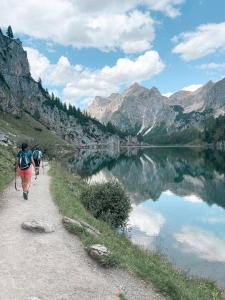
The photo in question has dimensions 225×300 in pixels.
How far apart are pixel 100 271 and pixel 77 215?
914 cm

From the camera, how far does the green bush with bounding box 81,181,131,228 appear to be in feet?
106

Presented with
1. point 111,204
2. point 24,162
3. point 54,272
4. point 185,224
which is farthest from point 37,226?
point 185,224

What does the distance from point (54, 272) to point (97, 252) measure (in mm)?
2622

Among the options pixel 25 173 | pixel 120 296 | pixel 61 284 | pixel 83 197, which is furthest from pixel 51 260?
pixel 83 197

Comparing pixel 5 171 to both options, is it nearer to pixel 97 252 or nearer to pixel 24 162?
pixel 24 162

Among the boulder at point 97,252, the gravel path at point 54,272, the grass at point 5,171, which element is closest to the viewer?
the gravel path at point 54,272

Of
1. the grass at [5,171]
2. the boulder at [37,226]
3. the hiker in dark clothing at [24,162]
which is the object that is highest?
the hiker in dark clothing at [24,162]

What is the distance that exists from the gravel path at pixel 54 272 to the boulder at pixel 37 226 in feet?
1.06

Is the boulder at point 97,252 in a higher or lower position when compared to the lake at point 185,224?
higher

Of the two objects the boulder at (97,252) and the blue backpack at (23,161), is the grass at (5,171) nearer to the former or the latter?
the blue backpack at (23,161)

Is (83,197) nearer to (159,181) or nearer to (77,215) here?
(77,215)

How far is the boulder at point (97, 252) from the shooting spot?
17281 millimetres

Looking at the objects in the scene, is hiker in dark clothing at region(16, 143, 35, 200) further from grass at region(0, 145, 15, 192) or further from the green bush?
the green bush

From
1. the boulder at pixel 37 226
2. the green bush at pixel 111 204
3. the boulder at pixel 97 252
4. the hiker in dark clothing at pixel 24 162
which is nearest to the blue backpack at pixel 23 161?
the hiker in dark clothing at pixel 24 162
